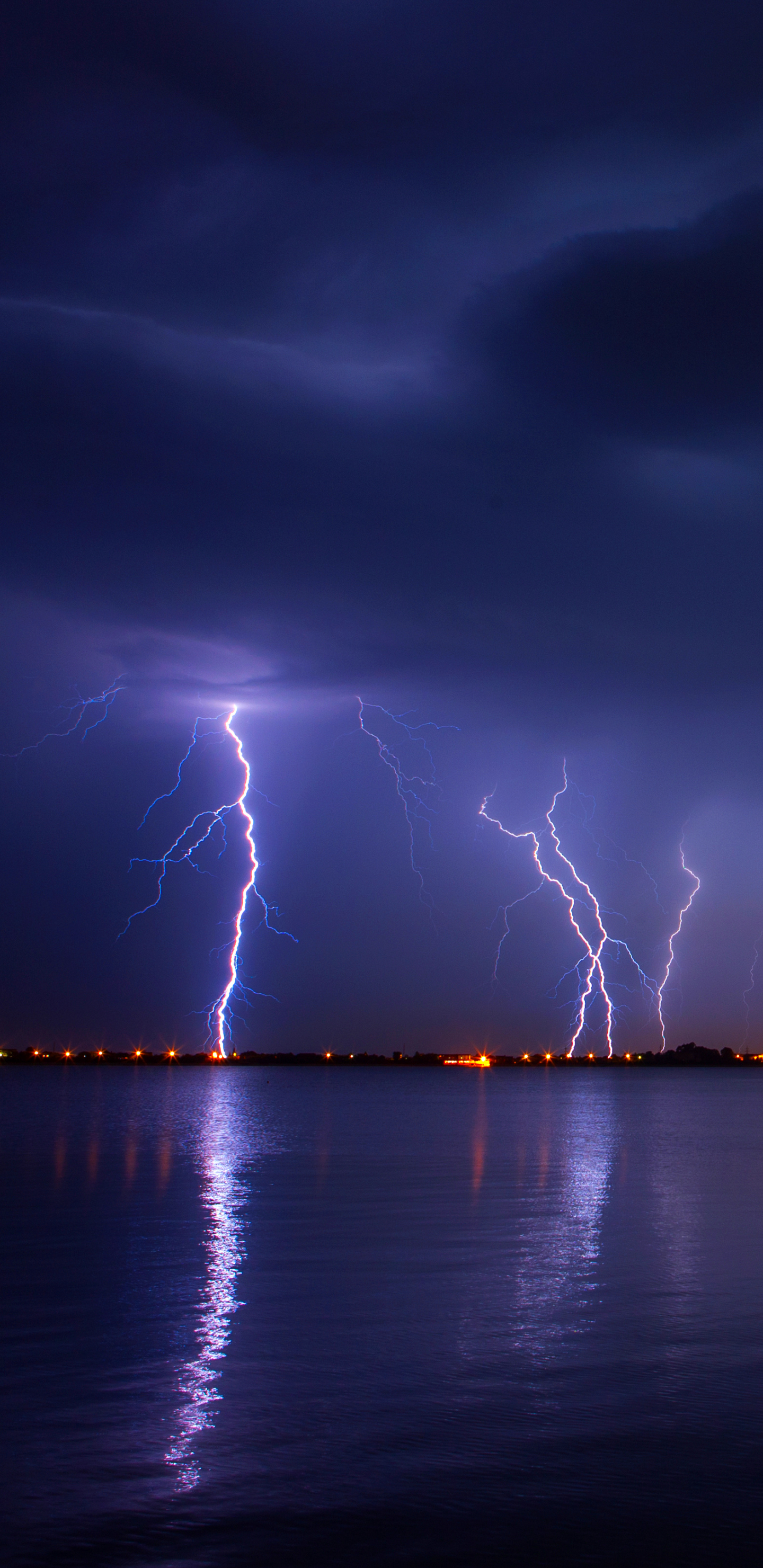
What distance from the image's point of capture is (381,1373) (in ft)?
Result: 26.7

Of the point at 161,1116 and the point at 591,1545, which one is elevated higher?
the point at 591,1545

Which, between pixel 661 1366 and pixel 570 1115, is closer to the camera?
pixel 661 1366

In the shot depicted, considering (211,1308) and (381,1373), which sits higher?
(381,1373)

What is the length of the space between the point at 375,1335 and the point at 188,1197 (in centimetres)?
959

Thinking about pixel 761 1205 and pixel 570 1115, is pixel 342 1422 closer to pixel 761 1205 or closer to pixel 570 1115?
pixel 761 1205

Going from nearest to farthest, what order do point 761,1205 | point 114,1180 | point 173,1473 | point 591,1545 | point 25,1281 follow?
point 591,1545 → point 173,1473 → point 25,1281 → point 761,1205 → point 114,1180

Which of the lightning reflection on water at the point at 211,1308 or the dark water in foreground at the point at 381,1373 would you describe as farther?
the lightning reflection on water at the point at 211,1308

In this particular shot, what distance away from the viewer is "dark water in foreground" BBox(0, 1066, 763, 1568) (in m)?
5.63

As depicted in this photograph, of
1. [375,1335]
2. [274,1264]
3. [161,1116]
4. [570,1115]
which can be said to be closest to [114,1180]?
[274,1264]

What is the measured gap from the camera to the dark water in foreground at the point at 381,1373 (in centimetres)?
563

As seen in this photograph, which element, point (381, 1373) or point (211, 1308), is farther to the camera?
point (211, 1308)

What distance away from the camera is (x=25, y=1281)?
11398 mm

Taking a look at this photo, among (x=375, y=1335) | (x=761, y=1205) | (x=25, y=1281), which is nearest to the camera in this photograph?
(x=375, y=1335)

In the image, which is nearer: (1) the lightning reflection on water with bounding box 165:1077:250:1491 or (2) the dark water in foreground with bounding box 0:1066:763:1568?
(2) the dark water in foreground with bounding box 0:1066:763:1568
